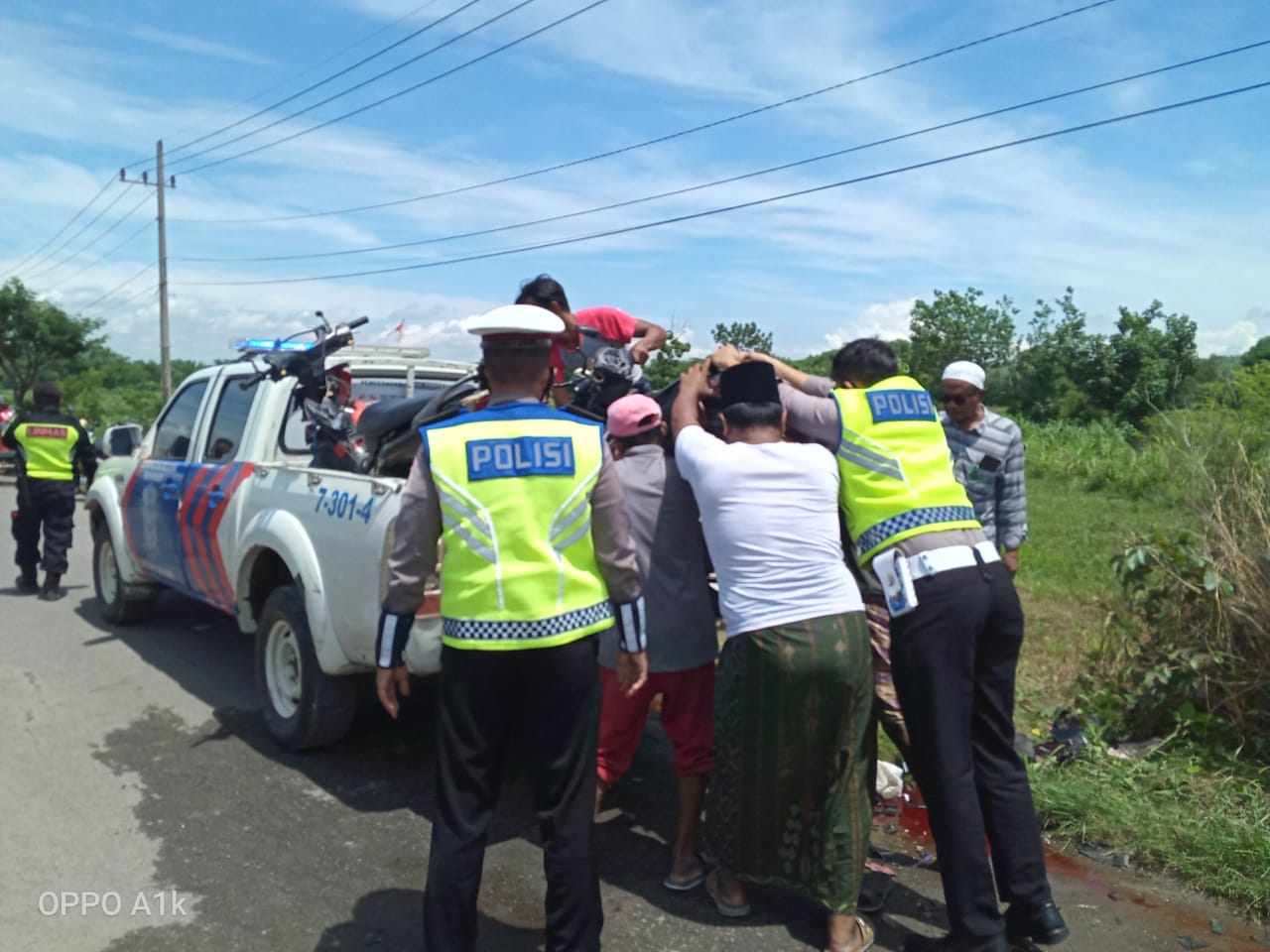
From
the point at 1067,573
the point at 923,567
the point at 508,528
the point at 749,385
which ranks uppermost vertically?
the point at 749,385

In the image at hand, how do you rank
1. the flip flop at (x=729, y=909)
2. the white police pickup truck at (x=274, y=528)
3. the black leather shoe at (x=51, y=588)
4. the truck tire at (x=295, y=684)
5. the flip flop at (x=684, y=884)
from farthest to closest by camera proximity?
the black leather shoe at (x=51, y=588) → the truck tire at (x=295, y=684) → the white police pickup truck at (x=274, y=528) → the flip flop at (x=684, y=884) → the flip flop at (x=729, y=909)

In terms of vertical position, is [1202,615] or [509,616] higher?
[509,616]

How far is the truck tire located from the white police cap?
7.78ft

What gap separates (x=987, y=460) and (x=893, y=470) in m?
1.82

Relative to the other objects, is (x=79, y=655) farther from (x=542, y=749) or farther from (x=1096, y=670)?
(x=1096, y=670)

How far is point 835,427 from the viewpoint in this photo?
11.8 feet

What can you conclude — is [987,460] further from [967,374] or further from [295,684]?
[295,684]

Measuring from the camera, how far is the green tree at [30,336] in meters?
31.7

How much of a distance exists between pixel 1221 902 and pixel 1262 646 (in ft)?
5.38

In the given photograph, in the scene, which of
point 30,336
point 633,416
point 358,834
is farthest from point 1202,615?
point 30,336

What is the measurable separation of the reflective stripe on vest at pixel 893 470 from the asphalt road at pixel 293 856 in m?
1.43

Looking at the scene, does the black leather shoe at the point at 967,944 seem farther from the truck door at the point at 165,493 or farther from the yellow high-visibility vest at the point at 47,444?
the yellow high-visibility vest at the point at 47,444

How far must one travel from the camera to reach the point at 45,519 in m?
8.98

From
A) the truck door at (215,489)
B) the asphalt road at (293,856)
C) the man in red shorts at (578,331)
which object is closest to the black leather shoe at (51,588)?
the asphalt road at (293,856)
